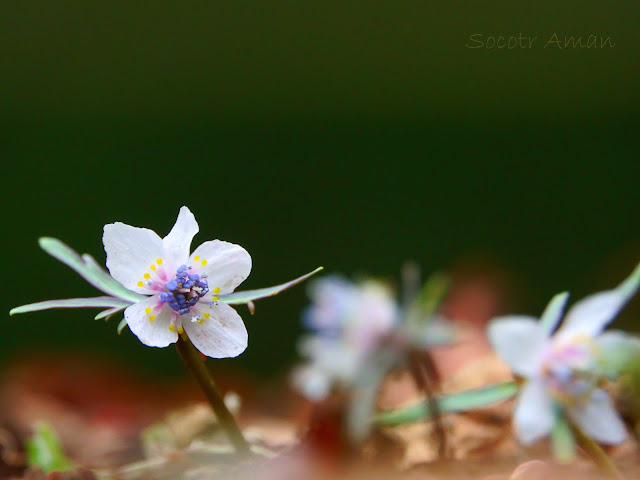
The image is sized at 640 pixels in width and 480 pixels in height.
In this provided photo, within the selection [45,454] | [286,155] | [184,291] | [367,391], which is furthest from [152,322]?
[286,155]

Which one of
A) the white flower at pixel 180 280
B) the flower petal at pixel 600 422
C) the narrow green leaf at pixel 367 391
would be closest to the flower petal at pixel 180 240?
the white flower at pixel 180 280

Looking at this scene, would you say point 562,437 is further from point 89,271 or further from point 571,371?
point 89,271

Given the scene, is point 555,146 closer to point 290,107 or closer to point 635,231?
point 635,231

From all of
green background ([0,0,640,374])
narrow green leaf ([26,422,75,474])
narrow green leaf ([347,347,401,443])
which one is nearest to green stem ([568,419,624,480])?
narrow green leaf ([347,347,401,443])

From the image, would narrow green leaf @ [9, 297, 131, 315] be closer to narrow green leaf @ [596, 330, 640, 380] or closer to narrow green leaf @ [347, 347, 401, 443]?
narrow green leaf @ [347, 347, 401, 443]

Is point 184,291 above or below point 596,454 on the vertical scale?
above

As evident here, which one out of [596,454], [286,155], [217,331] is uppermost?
[286,155]

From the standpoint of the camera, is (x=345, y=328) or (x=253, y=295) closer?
(x=253, y=295)
